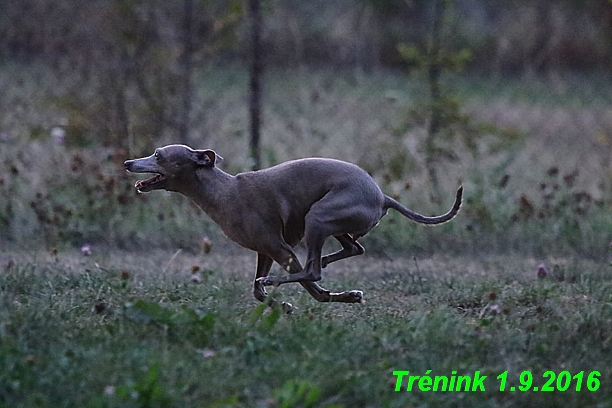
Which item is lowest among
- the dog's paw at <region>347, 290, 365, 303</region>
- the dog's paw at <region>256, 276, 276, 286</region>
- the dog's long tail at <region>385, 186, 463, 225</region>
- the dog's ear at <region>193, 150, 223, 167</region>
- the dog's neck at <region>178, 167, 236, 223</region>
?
the dog's paw at <region>347, 290, 365, 303</region>

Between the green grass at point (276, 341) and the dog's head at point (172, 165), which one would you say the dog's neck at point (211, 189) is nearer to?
the dog's head at point (172, 165)

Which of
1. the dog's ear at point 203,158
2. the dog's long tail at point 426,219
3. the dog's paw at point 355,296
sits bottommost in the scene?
the dog's paw at point 355,296

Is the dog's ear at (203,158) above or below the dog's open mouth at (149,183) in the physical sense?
above

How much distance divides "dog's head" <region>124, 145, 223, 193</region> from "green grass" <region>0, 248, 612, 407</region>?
65 centimetres

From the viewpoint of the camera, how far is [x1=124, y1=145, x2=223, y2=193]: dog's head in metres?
5.70

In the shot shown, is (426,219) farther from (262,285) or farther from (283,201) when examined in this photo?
(262,285)

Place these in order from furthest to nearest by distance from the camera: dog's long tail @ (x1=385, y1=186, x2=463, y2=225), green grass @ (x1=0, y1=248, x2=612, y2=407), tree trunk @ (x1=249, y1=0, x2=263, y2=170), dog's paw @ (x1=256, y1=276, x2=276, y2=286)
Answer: tree trunk @ (x1=249, y1=0, x2=263, y2=170) → dog's long tail @ (x1=385, y1=186, x2=463, y2=225) → dog's paw @ (x1=256, y1=276, x2=276, y2=286) → green grass @ (x1=0, y1=248, x2=612, y2=407)

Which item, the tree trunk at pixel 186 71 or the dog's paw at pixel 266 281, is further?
the tree trunk at pixel 186 71

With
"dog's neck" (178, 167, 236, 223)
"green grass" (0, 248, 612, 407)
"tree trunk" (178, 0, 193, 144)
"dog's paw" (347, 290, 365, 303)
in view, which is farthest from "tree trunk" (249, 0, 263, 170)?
"dog's paw" (347, 290, 365, 303)

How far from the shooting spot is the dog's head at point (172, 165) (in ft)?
18.7

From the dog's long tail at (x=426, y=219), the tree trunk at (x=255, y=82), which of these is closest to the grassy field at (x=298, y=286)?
A: the tree trunk at (x=255, y=82)

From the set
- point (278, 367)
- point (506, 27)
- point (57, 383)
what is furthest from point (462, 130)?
point (506, 27)

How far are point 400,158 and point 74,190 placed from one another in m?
2.97

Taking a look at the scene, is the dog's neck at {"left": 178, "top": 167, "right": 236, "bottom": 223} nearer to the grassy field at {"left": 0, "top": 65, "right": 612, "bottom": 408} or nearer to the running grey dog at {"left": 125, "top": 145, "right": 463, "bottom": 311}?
the running grey dog at {"left": 125, "top": 145, "right": 463, "bottom": 311}
